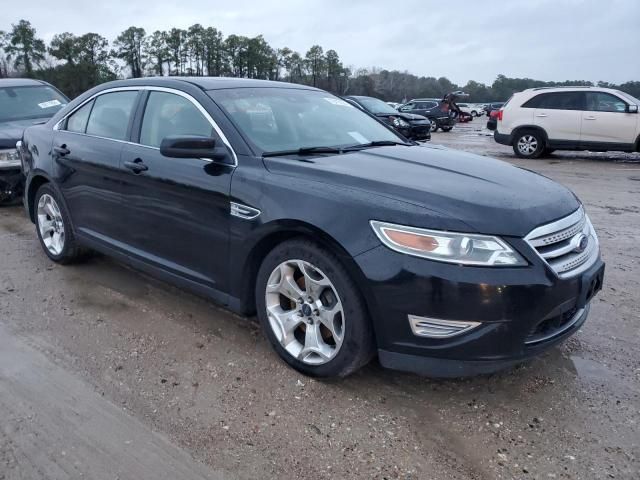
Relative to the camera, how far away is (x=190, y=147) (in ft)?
10.3

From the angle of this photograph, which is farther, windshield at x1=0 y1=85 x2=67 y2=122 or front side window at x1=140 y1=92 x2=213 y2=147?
windshield at x1=0 y1=85 x2=67 y2=122

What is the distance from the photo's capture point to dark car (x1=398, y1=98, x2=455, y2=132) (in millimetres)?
26688

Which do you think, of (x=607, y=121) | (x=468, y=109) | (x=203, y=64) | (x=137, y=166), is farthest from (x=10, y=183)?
(x=203, y=64)

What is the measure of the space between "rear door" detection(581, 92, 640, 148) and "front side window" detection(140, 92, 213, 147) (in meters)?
11.8

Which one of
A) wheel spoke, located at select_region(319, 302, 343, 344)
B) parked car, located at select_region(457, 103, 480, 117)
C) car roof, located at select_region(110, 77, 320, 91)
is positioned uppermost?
parked car, located at select_region(457, 103, 480, 117)

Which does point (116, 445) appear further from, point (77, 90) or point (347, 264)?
point (77, 90)

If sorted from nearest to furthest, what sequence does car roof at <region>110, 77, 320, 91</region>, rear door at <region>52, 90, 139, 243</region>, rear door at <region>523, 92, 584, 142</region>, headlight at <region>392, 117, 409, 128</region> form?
1. car roof at <region>110, 77, 320, 91</region>
2. rear door at <region>52, 90, 139, 243</region>
3. rear door at <region>523, 92, 584, 142</region>
4. headlight at <region>392, 117, 409, 128</region>

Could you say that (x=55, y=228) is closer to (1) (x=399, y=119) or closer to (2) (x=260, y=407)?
(2) (x=260, y=407)

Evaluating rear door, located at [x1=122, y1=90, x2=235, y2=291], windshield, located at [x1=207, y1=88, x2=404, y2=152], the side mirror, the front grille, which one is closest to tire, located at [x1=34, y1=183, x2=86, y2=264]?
rear door, located at [x1=122, y1=90, x2=235, y2=291]

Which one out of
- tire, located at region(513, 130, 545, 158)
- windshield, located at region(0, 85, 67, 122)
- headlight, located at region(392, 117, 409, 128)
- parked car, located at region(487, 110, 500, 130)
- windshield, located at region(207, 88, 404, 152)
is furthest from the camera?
headlight, located at region(392, 117, 409, 128)

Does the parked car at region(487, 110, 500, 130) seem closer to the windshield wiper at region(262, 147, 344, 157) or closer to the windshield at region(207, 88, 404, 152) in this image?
the windshield at region(207, 88, 404, 152)

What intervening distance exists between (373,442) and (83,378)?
5.44 ft

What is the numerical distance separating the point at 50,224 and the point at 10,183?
2.81 metres

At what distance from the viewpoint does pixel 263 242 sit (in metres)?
3.09
